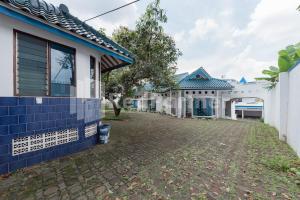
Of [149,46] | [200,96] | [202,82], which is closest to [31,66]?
[149,46]

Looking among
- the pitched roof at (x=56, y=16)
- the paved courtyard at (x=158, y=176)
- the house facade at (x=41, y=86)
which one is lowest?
the paved courtyard at (x=158, y=176)

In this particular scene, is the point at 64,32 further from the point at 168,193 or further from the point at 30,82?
the point at 168,193

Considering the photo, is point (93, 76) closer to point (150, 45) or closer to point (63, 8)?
point (63, 8)

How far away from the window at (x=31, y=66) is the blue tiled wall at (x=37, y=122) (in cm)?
29

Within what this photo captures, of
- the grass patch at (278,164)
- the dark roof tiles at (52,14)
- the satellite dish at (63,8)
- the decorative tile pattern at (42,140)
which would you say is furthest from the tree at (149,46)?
the grass patch at (278,164)

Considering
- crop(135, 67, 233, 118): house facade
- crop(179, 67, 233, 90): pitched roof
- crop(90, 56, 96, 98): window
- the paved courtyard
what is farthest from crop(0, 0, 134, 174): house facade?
crop(179, 67, 233, 90): pitched roof

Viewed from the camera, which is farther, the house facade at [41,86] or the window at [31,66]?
the window at [31,66]

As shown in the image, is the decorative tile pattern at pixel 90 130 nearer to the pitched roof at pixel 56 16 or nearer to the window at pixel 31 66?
the window at pixel 31 66

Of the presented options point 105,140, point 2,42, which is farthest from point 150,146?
point 2,42

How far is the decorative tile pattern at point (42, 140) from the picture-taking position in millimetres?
3611

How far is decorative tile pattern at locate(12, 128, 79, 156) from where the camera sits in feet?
11.8

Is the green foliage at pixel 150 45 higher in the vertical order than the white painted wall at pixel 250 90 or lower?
higher

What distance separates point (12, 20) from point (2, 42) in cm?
59

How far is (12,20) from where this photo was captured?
3518 mm
